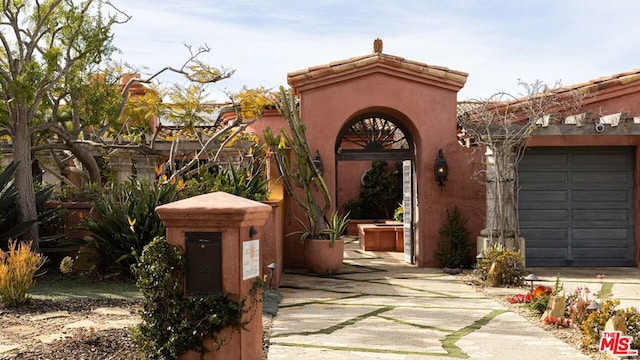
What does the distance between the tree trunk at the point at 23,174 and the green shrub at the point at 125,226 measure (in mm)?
751

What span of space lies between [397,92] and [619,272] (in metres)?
5.42

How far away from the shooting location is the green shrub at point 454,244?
13531mm

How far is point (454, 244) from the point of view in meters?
13.6

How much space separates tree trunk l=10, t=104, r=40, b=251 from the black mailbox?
5585 millimetres

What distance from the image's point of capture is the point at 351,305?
9.23 meters

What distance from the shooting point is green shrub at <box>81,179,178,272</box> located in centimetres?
980

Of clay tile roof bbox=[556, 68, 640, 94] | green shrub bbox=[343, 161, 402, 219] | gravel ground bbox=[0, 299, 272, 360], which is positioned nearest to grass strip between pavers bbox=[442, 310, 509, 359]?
gravel ground bbox=[0, 299, 272, 360]

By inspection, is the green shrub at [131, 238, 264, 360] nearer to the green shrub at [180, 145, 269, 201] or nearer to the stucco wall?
the green shrub at [180, 145, 269, 201]

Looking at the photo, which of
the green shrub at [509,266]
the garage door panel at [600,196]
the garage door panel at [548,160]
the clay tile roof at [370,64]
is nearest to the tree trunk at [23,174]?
the clay tile roof at [370,64]

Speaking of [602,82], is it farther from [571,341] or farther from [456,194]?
[571,341]

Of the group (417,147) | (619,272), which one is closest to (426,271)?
(417,147)

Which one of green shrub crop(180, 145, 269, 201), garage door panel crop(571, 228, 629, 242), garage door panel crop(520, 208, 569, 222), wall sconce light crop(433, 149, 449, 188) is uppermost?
wall sconce light crop(433, 149, 449, 188)

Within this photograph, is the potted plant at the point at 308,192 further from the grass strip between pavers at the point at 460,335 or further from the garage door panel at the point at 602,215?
the garage door panel at the point at 602,215

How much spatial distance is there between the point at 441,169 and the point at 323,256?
302 centimetres
